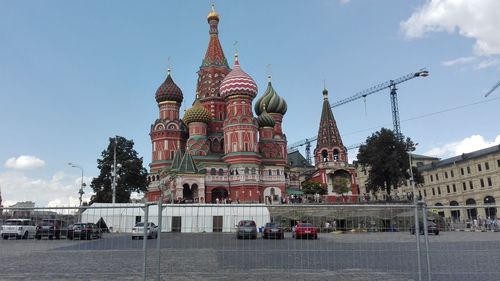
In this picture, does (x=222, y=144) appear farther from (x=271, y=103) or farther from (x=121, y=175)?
(x=121, y=175)

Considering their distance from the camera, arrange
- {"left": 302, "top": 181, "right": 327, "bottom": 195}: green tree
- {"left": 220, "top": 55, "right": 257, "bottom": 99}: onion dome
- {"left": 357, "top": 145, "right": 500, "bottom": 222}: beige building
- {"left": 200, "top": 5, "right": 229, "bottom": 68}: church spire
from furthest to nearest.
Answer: {"left": 200, "top": 5, "right": 229, "bottom": 68}: church spire < {"left": 357, "top": 145, "right": 500, "bottom": 222}: beige building < {"left": 302, "top": 181, "right": 327, "bottom": 195}: green tree < {"left": 220, "top": 55, "right": 257, "bottom": 99}: onion dome

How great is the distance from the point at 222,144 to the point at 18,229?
53875mm

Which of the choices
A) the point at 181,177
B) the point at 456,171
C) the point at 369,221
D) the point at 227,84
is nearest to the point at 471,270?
the point at 369,221

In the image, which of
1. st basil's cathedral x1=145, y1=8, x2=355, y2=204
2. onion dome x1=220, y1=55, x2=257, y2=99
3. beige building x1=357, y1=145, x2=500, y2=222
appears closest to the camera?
st basil's cathedral x1=145, y1=8, x2=355, y2=204

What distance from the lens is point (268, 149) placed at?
61.9 m

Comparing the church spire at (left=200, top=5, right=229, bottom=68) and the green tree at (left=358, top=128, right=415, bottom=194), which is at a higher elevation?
the church spire at (left=200, top=5, right=229, bottom=68)

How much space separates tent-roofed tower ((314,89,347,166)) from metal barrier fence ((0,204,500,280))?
54.1 meters

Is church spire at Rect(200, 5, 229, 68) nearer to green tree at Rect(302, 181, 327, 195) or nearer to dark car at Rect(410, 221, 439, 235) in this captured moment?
green tree at Rect(302, 181, 327, 195)

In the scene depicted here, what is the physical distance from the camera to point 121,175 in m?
52.8

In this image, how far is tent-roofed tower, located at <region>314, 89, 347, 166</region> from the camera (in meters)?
63.8

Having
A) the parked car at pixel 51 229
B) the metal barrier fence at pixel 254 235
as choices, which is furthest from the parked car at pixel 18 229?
the parked car at pixel 51 229

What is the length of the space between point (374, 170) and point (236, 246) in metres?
49.3

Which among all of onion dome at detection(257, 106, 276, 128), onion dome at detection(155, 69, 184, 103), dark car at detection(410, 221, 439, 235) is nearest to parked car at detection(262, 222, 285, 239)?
dark car at detection(410, 221, 439, 235)

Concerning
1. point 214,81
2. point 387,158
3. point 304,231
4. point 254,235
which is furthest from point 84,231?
point 214,81
